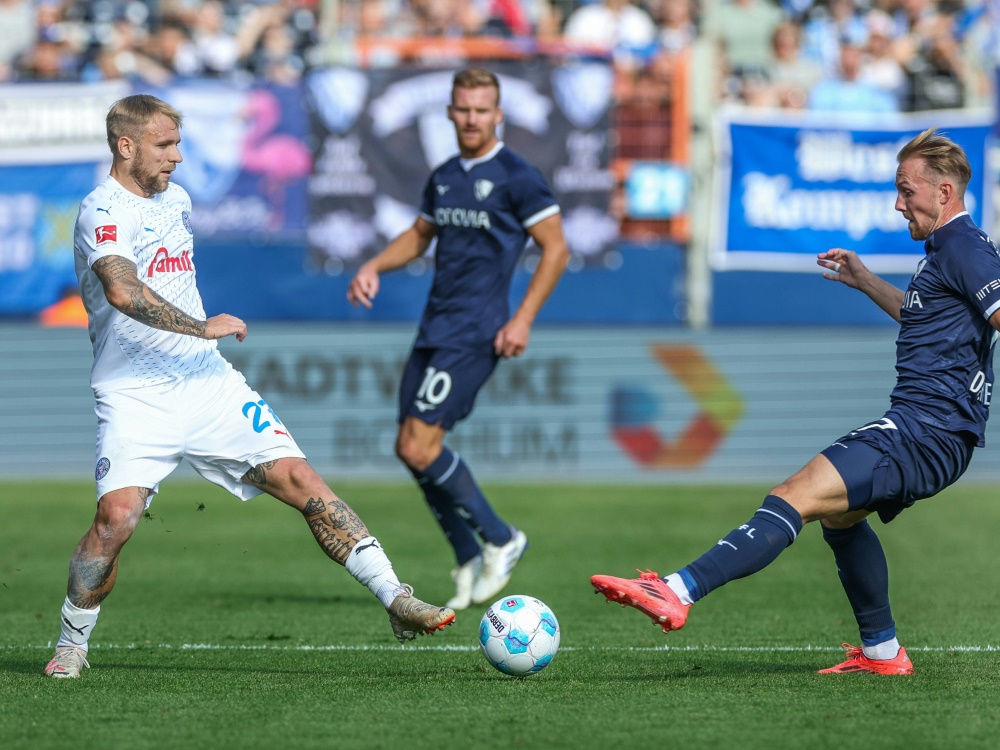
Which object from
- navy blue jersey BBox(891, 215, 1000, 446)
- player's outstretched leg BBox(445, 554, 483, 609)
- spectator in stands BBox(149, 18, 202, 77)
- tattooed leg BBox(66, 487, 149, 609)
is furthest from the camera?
spectator in stands BBox(149, 18, 202, 77)

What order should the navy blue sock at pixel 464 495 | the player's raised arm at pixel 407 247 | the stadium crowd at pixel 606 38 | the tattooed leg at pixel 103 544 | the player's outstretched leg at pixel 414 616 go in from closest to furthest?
the player's outstretched leg at pixel 414 616
the tattooed leg at pixel 103 544
the navy blue sock at pixel 464 495
the player's raised arm at pixel 407 247
the stadium crowd at pixel 606 38

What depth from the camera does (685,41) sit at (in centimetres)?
1527

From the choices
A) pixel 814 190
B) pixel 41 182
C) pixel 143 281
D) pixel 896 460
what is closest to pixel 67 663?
pixel 143 281

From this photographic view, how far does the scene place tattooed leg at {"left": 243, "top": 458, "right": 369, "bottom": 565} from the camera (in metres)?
5.88

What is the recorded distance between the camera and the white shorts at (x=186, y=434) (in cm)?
571

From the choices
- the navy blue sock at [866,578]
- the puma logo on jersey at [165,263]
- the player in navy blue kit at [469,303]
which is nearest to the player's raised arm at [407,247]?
the player in navy blue kit at [469,303]

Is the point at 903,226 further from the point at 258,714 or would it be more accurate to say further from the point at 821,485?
the point at 258,714

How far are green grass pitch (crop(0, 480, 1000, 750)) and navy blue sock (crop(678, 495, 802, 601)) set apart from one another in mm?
434

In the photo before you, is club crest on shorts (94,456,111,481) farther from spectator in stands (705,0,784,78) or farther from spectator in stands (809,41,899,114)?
spectator in stands (705,0,784,78)

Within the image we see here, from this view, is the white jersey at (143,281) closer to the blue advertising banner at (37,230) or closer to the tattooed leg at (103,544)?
the tattooed leg at (103,544)

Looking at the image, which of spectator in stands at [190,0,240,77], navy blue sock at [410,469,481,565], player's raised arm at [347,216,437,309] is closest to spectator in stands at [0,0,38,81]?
spectator in stands at [190,0,240,77]

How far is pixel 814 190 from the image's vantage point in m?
14.6

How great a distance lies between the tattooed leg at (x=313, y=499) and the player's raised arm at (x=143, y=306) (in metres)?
0.64

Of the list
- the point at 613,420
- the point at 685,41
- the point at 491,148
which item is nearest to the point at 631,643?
the point at 491,148
